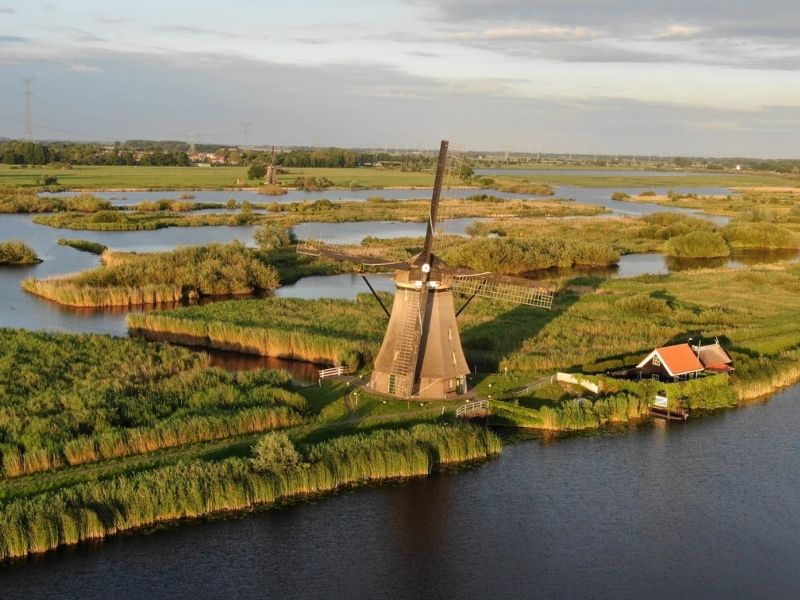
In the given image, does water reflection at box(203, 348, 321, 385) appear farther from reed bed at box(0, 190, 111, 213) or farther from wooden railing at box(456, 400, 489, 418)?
reed bed at box(0, 190, 111, 213)

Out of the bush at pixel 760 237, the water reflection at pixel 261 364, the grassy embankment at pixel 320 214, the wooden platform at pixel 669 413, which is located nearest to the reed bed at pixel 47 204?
the grassy embankment at pixel 320 214

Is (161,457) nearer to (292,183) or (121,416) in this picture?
(121,416)

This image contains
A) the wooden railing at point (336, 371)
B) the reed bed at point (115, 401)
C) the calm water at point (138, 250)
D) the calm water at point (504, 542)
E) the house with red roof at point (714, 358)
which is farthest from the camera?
the calm water at point (138, 250)

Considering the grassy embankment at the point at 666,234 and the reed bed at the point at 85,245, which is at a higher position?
the grassy embankment at the point at 666,234

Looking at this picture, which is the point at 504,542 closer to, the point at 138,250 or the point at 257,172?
the point at 138,250

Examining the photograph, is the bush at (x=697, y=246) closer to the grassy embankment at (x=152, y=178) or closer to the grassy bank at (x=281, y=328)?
the grassy bank at (x=281, y=328)

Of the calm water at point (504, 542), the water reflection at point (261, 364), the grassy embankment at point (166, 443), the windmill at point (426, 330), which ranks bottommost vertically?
the calm water at point (504, 542)

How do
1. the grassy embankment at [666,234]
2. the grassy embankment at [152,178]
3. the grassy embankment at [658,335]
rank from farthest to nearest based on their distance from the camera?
the grassy embankment at [152,178] → the grassy embankment at [666,234] → the grassy embankment at [658,335]

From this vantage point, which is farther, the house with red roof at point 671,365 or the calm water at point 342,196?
the calm water at point 342,196

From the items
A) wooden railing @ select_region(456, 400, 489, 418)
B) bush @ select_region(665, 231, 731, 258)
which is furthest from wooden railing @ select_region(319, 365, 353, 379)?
bush @ select_region(665, 231, 731, 258)
